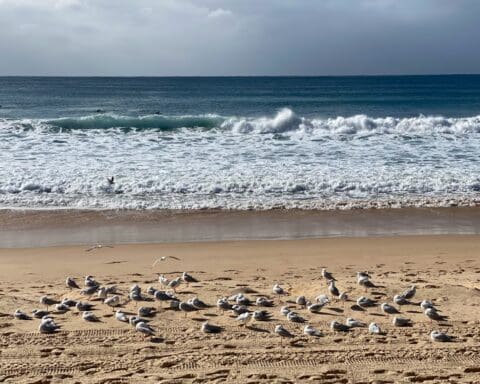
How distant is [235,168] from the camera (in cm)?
1683

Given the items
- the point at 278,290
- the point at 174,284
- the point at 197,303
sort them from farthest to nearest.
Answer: the point at 174,284
the point at 278,290
the point at 197,303

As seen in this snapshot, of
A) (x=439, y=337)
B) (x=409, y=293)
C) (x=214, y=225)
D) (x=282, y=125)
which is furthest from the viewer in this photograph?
(x=282, y=125)

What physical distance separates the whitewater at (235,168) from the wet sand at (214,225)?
1.80 feet

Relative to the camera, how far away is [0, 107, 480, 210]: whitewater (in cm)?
1378

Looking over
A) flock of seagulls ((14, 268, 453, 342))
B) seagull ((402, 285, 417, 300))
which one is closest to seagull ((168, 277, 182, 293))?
flock of seagulls ((14, 268, 453, 342))

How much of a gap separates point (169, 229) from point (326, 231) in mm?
2798

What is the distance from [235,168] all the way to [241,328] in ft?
34.2

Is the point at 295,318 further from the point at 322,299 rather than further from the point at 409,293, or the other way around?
the point at 409,293

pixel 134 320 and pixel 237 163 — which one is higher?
pixel 237 163

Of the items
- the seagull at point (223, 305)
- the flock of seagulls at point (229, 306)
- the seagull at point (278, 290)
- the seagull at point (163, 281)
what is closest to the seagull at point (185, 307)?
the flock of seagulls at point (229, 306)

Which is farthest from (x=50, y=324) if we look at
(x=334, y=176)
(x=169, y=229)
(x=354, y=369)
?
(x=334, y=176)

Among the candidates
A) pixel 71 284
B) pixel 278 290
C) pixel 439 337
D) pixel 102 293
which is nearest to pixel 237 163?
pixel 71 284

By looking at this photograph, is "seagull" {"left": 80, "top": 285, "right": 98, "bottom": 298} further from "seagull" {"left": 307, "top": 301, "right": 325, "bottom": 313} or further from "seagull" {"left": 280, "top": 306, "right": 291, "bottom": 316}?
"seagull" {"left": 307, "top": 301, "right": 325, "bottom": 313}

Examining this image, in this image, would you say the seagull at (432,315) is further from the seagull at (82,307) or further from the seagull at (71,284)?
the seagull at (71,284)
